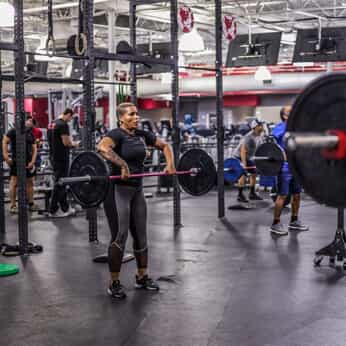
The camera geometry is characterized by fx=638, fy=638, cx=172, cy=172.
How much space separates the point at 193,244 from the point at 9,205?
13.0 feet

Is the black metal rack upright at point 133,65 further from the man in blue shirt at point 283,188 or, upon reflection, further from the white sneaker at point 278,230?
the white sneaker at point 278,230

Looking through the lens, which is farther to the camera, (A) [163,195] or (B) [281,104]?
(B) [281,104]

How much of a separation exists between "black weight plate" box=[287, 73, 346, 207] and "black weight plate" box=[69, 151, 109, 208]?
7.56 ft

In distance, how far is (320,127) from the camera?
1925mm

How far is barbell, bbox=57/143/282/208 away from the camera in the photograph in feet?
13.7

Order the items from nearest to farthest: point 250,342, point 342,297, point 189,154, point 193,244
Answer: point 250,342
point 342,297
point 189,154
point 193,244

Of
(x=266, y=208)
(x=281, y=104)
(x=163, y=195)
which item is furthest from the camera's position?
(x=281, y=104)

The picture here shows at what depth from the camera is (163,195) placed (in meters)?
10.3

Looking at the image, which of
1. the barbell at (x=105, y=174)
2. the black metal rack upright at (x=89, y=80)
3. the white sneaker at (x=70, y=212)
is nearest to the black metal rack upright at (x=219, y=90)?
the barbell at (x=105, y=174)

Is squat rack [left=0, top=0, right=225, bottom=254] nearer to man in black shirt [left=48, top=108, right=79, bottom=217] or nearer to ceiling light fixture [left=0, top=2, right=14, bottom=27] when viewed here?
man in black shirt [left=48, top=108, right=79, bottom=217]

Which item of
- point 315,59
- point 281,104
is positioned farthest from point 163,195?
point 281,104

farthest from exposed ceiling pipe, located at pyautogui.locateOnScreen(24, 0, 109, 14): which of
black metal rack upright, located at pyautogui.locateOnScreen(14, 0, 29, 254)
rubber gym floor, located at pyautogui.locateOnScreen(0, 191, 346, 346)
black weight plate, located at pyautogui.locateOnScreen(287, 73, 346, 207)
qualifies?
black weight plate, located at pyautogui.locateOnScreen(287, 73, 346, 207)

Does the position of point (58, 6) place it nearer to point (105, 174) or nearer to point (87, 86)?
point (87, 86)

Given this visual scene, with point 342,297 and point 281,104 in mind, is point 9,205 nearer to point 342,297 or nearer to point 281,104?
point 342,297
